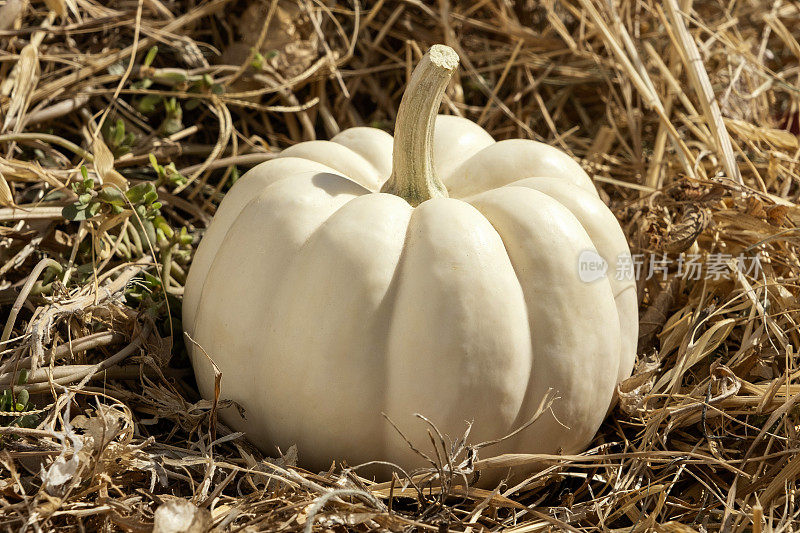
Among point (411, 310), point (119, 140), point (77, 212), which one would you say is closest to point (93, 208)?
point (77, 212)

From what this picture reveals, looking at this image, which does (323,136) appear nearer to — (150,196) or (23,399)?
(150,196)

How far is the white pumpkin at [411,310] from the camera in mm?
1575

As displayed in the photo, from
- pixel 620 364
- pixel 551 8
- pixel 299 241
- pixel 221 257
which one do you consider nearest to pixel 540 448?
pixel 620 364

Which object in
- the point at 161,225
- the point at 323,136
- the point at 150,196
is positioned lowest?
the point at 323,136

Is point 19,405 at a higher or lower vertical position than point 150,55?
lower

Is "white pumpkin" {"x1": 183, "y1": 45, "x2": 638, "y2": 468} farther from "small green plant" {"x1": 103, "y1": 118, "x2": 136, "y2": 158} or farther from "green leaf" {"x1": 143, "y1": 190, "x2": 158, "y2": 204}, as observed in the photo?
"small green plant" {"x1": 103, "y1": 118, "x2": 136, "y2": 158}

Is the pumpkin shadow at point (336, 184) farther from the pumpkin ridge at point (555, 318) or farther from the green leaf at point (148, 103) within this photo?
the green leaf at point (148, 103)

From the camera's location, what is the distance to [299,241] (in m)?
1.66

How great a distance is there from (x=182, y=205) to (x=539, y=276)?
1139 mm

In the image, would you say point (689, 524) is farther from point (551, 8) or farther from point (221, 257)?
point (551, 8)

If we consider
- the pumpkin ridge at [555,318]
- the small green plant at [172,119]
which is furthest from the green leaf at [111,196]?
the pumpkin ridge at [555,318]

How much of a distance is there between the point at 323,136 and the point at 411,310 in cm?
148

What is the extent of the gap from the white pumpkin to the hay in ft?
0.28

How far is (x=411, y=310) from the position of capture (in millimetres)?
1573
